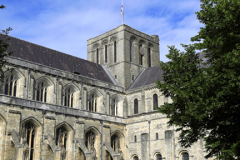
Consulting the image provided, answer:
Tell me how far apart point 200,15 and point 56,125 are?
19880mm

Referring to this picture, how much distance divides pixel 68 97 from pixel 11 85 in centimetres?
709

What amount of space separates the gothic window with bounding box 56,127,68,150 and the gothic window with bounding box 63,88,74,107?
383 centimetres

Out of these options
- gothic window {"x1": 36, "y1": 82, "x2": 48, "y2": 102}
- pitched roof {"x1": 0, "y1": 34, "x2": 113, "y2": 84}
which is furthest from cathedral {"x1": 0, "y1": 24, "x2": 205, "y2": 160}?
gothic window {"x1": 36, "y1": 82, "x2": 48, "y2": 102}

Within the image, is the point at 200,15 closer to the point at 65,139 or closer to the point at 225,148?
the point at 225,148

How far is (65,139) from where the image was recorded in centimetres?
3450

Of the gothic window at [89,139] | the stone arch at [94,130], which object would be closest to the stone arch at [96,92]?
the stone arch at [94,130]

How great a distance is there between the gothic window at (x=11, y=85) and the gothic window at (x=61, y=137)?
590 cm

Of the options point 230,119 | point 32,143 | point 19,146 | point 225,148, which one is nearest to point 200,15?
point 230,119

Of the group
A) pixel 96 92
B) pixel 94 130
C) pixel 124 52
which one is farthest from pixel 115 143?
pixel 124 52

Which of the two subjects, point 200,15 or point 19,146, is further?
point 19,146

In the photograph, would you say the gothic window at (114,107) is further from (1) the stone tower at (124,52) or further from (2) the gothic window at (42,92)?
(2) the gothic window at (42,92)

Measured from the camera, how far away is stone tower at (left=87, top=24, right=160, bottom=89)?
4500 centimetres

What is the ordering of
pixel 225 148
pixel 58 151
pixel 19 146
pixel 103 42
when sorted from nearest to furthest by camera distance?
pixel 225 148, pixel 19 146, pixel 58 151, pixel 103 42

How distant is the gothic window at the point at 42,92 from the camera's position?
3462cm
